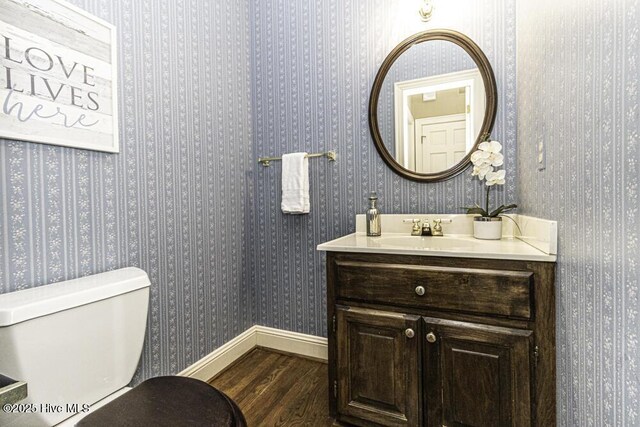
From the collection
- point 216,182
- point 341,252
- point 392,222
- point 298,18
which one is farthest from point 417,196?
point 298,18

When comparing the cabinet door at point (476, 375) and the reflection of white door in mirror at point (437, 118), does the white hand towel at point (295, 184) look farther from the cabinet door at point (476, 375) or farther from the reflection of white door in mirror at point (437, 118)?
the cabinet door at point (476, 375)

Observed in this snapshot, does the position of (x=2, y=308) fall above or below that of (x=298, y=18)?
below

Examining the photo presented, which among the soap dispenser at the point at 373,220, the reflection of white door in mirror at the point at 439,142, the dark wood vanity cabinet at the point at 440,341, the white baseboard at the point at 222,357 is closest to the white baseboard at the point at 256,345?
the white baseboard at the point at 222,357

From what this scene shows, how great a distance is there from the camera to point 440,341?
3.90 ft

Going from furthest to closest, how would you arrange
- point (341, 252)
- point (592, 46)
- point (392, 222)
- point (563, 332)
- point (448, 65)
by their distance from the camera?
point (392, 222)
point (448, 65)
point (341, 252)
point (563, 332)
point (592, 46)

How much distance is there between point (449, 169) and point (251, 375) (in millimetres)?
1584

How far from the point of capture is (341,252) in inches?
52.9

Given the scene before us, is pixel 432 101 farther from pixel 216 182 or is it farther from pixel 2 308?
pixel 2 308

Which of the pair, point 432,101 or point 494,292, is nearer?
point 494,292

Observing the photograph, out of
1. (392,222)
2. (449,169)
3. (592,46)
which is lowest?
(392,222)

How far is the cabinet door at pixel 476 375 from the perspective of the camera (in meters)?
1.08

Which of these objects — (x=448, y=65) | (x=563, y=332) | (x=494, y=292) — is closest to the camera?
(x=563, y=332)

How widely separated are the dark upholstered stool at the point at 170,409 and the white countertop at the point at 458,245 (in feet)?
2.15

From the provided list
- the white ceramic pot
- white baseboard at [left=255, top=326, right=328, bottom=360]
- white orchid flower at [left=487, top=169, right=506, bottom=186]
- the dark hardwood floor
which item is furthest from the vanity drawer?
white baseboard at [left=255, top=326, right=328, bottom=360]
